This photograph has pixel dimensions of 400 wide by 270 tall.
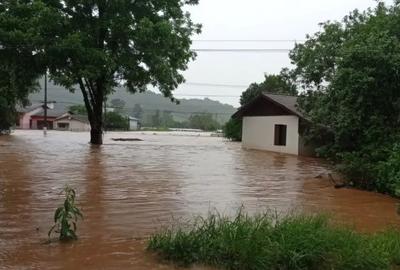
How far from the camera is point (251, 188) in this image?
626 inches

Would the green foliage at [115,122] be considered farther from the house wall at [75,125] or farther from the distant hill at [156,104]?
the distant hill at [156,104]

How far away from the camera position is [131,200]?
12.7 metres

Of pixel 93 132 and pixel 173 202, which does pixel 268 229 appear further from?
→ pixel 93 132

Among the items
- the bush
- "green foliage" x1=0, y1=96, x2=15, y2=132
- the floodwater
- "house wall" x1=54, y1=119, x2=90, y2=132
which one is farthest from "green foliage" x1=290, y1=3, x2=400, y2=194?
"house wall" x1=54, y1=119, x2=90, y2=132

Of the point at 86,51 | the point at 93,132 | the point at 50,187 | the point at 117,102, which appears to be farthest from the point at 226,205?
the point at 117,102

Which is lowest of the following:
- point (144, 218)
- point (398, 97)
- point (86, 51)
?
point (144, 218)

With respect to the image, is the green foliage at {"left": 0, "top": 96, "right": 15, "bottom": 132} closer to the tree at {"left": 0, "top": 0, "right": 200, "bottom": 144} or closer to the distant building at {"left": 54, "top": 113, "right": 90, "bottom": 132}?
the tree at {"left": 0, "top": 0, "right": 200, "bottom": 144}

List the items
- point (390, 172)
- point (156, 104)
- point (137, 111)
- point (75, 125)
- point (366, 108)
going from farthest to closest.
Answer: point (156, 104) → point (137, 111) → point (75, 125) → point (366, 108) → point (390, 172)

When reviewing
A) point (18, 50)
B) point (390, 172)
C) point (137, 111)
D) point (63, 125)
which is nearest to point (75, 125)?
point (63, 125)

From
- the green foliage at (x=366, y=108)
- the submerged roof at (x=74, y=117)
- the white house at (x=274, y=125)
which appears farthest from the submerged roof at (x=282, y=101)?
the submerged roof at (x=74, y=117)

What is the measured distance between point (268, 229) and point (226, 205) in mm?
5400

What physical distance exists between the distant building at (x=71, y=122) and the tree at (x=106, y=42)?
2149 inches

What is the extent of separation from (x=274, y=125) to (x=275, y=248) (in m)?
30.0

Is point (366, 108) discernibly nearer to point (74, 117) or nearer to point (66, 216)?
point (66, 216)
